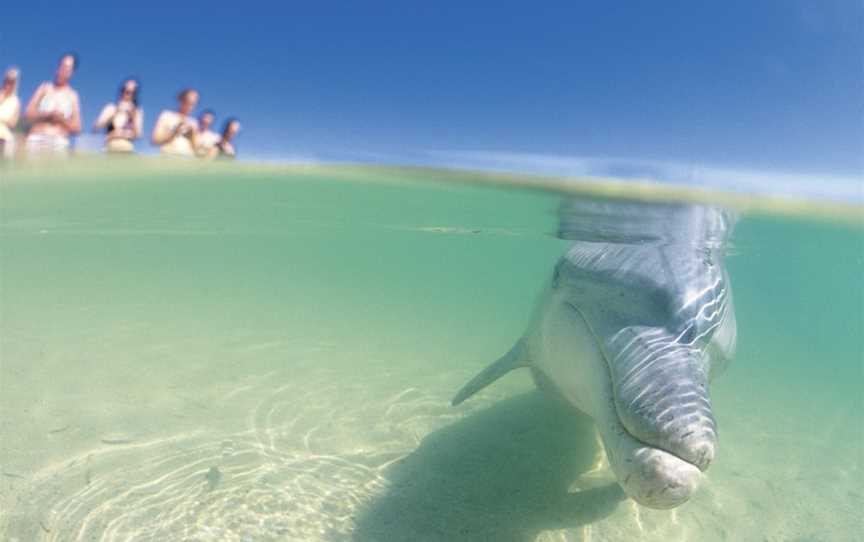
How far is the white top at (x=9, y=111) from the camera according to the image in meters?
7.24

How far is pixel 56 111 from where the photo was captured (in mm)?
7324

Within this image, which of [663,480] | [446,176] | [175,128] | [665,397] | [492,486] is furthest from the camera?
[446,176]

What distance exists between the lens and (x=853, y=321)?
7838cm

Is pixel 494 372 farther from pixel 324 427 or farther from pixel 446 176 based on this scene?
pixel 446 176

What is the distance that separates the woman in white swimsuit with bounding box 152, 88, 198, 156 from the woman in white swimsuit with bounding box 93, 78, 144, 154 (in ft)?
1.27

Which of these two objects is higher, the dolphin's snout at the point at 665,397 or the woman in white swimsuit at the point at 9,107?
the woman in white swimsuit at the point at 9,107

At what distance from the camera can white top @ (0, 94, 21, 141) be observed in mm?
7242

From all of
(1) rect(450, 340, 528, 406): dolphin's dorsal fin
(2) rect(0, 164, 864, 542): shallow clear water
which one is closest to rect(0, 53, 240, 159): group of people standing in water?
(2) rect(0, 164, 864, 542): shallow clear water

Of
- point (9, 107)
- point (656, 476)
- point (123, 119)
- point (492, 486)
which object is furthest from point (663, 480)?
point (9, 107)

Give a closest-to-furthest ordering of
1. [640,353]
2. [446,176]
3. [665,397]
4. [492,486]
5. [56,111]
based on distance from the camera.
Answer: [665,397]
[640,353]
[492,486]
[56,111]
[446,176]

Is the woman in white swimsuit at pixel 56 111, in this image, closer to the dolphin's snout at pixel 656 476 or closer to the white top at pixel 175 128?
the white top at pixel 175 128

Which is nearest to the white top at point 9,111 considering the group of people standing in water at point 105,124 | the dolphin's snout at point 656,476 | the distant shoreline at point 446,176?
the group of people standing in water at point 105,124

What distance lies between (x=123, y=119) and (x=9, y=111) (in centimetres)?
149

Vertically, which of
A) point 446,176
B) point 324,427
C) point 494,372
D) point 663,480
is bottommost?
point 324,427
